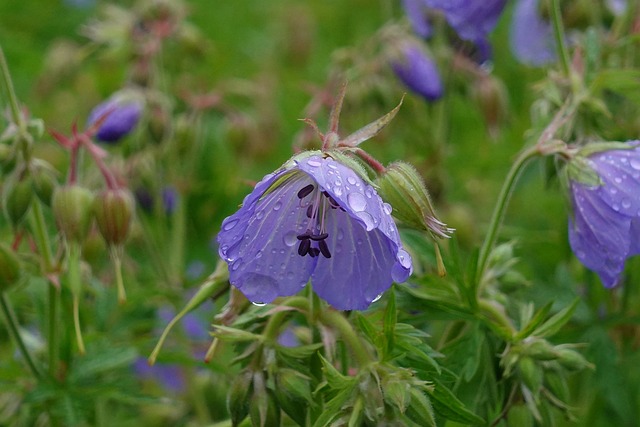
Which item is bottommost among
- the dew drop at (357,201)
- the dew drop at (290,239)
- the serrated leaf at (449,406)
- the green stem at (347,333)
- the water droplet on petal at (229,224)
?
the serrated leaf at (449,406)

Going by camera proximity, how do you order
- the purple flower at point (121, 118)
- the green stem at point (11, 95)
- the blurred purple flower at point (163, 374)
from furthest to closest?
the blurred purple flower at point (163, 374), the purple flower at point (121, 118), the green stem at point (11, 95)

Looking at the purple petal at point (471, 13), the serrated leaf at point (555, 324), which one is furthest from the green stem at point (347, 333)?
the purple petal at point (471, 13)

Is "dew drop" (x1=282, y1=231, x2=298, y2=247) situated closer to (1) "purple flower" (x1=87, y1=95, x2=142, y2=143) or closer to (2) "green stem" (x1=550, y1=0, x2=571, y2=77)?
(2) "green stem" (x1=550, y1=0, x2=571, y2=77)

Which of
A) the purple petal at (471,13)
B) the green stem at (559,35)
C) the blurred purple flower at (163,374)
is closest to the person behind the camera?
the green stem at (559,35)

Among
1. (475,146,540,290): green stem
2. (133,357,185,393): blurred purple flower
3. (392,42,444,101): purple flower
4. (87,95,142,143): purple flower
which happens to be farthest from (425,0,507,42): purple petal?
(133,357,185,393): blurred purple flower

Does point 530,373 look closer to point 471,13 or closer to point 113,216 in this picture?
point 113,216

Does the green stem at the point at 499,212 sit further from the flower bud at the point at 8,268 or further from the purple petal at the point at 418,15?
the purple petal at the point at 418,15

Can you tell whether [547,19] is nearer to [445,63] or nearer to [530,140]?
[445,63]
